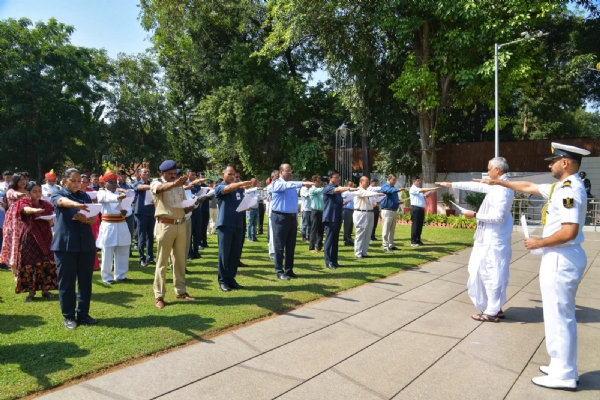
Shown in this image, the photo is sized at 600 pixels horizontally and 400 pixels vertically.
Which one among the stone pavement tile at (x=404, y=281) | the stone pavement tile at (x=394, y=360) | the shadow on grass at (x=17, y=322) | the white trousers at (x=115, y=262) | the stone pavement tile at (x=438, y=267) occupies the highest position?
the white trousers at (x=115, y=262)

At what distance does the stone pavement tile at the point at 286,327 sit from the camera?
505 centimetres

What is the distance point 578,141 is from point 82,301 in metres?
22.8

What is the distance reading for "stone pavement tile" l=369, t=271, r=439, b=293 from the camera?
7.70 m

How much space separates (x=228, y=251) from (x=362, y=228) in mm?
4051

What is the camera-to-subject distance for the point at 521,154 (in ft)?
73.5

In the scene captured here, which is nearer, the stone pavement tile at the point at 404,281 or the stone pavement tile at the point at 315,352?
the stone pavement tile at the point at 315,352

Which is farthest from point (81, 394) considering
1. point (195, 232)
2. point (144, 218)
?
point (195, 232)

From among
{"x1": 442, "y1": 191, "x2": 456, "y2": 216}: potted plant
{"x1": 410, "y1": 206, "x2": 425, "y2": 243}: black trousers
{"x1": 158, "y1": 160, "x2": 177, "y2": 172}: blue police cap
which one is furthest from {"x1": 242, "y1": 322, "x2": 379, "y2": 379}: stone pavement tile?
{"x1": 442, "y1": 191, "x2": 456, "y2": 216}: potted plant

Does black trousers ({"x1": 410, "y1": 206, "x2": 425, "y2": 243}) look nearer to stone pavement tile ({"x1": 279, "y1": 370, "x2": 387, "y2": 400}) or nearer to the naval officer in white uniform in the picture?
the naval officer in white uniform

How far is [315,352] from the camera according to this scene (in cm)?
474

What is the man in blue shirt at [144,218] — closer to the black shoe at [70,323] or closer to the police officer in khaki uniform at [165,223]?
the police officer in khaki uniform at [165,223]

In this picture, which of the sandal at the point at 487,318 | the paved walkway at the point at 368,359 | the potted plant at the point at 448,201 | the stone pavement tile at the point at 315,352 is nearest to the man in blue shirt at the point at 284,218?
the paved walkway at the point at 368,359

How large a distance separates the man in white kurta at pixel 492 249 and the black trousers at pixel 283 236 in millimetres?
3179

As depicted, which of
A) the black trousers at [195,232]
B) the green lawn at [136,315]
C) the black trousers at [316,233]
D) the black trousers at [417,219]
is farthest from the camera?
the black trousers at [417,219]
